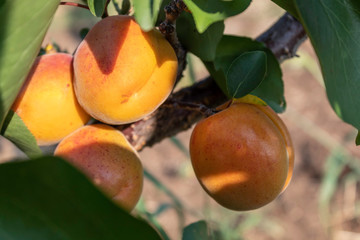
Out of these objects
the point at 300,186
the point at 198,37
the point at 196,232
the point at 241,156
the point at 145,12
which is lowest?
the point at 300,186

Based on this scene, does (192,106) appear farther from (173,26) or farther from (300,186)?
(300,186)

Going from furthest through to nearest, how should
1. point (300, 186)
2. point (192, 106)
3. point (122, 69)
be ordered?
1. point (300, 186)
2. point (192, 106)
3. point (122, 69)

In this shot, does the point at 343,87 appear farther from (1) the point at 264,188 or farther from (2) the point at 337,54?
(1) the point at 264,188

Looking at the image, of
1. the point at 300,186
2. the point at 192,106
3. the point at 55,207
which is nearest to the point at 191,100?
the point at 192,106

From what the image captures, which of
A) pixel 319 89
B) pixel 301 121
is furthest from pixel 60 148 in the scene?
pixel 319 89

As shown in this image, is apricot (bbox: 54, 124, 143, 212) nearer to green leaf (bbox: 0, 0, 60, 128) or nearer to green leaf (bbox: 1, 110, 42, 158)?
green leaf (bbox: 1, 110, 42, 158)

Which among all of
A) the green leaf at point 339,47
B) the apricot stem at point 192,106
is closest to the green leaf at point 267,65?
the apricot stem at point 192,106

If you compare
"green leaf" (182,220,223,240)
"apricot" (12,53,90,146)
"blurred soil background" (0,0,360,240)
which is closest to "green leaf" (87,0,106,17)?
"apricot" (12,53,90,146)
